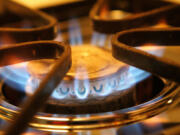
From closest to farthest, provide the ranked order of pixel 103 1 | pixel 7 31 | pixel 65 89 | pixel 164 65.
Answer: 1. pixel 164 65
2. pixel 65 89
3. pixel 7 31
4. pixel 103 1

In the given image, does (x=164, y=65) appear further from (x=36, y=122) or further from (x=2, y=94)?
(x=2, y=94)

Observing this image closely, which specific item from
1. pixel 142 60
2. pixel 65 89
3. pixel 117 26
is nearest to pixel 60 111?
pixel 65 89

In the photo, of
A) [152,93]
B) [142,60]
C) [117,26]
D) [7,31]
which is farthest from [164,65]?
[7,31]

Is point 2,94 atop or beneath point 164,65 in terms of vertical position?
beneath

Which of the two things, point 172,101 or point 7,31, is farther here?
point 7,31

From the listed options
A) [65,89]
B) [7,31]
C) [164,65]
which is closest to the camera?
[164,65]

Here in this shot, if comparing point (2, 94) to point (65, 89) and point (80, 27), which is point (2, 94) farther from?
point (80, 27)
